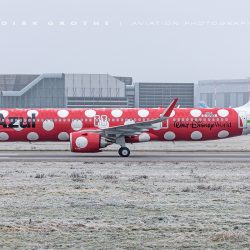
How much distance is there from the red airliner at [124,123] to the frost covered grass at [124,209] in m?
12.0

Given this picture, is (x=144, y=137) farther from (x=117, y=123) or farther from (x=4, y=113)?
(x=4, y=113)

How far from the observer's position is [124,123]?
39125 mm

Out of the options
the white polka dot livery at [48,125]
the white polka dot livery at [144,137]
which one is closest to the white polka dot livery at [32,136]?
the white polka dot livery at [48,125]

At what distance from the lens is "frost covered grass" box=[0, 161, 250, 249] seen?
37.9ft

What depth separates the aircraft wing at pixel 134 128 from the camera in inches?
1406

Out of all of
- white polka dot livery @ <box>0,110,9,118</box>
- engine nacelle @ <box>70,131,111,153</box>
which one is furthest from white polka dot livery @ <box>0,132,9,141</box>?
engine nacelle @ <box>70,131,111,153</box>

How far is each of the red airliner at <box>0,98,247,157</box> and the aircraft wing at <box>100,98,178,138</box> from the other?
536 mm

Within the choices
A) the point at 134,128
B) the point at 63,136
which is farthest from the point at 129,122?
the point at 63,136

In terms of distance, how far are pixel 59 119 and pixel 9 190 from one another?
19.7 m

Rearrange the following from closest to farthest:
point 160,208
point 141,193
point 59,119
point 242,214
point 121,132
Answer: point 242,214
point 160,208
point 141,193
point 121,132
point 59,119

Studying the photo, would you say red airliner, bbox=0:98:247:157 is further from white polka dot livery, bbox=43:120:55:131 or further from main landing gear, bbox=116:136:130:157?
main landing gear, bbox=116:136:130:157

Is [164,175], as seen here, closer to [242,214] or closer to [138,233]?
[242,214]

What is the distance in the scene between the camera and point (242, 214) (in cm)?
1466

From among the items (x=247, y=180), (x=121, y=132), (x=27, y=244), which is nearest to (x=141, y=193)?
(x=247, y=180)
